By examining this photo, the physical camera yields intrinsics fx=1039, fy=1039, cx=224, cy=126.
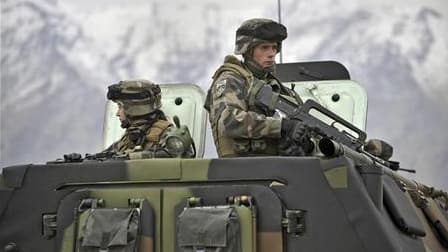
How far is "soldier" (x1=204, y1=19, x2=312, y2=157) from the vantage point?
6.61 metres

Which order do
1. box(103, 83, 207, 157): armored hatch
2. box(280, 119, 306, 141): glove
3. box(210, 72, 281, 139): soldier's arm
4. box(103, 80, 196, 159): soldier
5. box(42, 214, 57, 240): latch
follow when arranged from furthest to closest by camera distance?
box(103, 83, 207, 157): armored hatch
box(103, 80, 196, 159): soldier
box(210, 72, 281, 139): soldier's arm
box(280, 119, 306, 141): glove
box(42, 214, 57, 240): latch

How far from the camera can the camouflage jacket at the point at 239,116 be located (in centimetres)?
662

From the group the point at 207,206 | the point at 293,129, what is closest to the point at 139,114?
the point at 293,129

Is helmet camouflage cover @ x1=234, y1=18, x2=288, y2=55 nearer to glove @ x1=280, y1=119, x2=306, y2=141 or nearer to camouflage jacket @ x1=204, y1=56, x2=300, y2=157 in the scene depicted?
camouflage jacket @ x1=204, y1=56, x2=300, y2=157

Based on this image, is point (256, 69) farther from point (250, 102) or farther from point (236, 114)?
point (236, 114)

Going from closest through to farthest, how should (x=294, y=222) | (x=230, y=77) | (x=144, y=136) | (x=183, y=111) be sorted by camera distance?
1. (x=294, y=222)
2. (x=230, y=77)
3. (x=144, y=136)
4. (x=183, y=111)

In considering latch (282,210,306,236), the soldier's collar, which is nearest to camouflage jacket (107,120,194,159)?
the soldier's collar

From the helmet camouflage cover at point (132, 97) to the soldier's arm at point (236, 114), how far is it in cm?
131

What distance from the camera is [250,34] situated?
7.46 metres

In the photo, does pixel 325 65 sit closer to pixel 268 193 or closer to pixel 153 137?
pixel 153 137

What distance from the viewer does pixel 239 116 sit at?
6.68 metres

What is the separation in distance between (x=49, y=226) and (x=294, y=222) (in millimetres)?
1401

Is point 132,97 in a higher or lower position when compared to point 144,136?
higher

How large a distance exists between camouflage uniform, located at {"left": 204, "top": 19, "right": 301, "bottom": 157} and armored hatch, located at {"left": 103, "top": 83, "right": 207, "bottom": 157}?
308 cm
